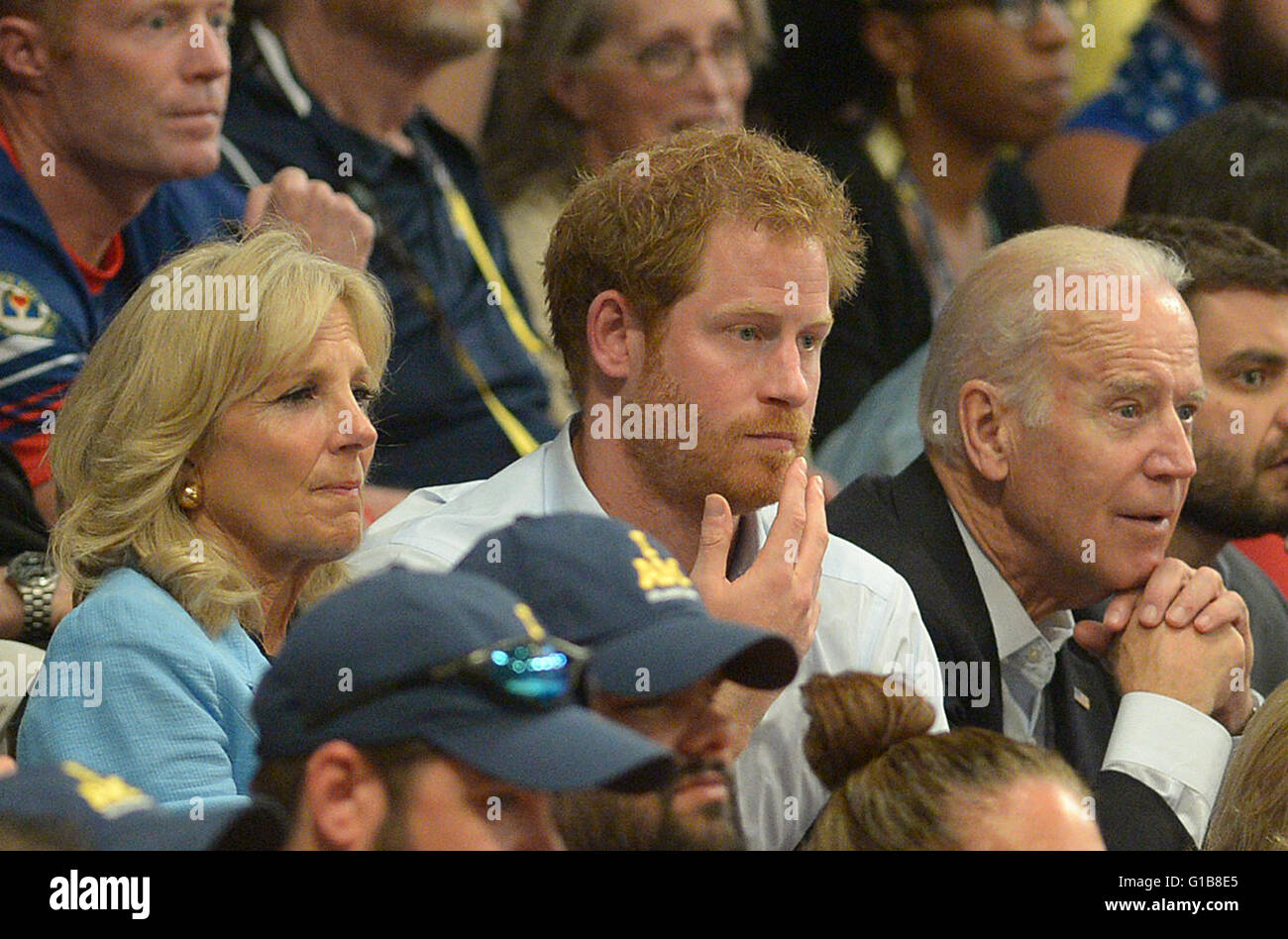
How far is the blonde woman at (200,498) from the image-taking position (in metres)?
2.19

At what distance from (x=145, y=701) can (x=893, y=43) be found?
2917 millimetres

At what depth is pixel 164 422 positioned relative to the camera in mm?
2340

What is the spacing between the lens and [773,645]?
6.30ft

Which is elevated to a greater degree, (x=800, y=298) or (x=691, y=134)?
(x=691, y=134)

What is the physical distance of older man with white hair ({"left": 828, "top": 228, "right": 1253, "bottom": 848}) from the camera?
288 cm

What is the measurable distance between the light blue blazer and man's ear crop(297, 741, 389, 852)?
0.59 m

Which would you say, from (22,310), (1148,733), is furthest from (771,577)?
(22,310)

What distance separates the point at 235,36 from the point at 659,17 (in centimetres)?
91

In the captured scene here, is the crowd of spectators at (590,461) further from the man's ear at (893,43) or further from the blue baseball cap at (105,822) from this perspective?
the man's ear at (893,43)

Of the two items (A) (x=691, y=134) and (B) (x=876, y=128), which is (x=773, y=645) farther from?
(B) (x=876, y=128)

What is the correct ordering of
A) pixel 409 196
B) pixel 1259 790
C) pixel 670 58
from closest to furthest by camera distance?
pixel 1259 790 → pixel 409 196 → pixel 670 58

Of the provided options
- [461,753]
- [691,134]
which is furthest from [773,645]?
[691,134]

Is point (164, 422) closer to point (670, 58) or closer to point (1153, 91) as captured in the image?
point (670, 58)

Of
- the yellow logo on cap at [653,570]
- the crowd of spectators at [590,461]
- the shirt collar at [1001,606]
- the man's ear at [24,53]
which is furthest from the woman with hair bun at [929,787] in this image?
the man's ear at [24,53]
